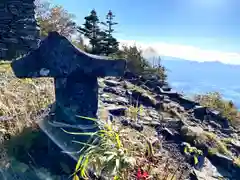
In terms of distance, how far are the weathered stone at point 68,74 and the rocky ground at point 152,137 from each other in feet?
0.77

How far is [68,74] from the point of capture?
2221 mm

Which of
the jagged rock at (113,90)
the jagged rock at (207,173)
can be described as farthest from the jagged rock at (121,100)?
the jagged rock at (207,173)

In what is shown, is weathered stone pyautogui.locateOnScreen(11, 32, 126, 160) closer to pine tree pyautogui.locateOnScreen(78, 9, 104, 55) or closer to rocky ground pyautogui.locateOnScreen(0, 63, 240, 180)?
rocky ground pyautogui.locateOnScreen(0, 63, 240, 180)

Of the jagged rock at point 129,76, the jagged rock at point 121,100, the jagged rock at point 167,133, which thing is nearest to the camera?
the jagged rock at point 167,133

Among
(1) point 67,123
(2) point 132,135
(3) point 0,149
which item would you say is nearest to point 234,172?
(2) point 132,135

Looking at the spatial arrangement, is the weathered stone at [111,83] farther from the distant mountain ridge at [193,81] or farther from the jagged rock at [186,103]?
the distant mountain ridge at [193,81]

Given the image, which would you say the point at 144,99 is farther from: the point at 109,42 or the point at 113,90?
the point at 109,42

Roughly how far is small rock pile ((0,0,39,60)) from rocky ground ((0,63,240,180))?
2.04 meters

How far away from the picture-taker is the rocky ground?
217cm

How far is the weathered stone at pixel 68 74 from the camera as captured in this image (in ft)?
7.20

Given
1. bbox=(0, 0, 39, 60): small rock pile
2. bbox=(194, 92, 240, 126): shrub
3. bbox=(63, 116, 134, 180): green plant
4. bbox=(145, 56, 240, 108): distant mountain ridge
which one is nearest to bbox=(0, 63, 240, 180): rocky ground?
bbox=(63, 116, 134, 180): green plant

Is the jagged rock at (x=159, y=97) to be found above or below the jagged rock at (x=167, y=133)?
above

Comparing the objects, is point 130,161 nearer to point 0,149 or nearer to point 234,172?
point 0,149

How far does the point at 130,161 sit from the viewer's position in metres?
1.58
